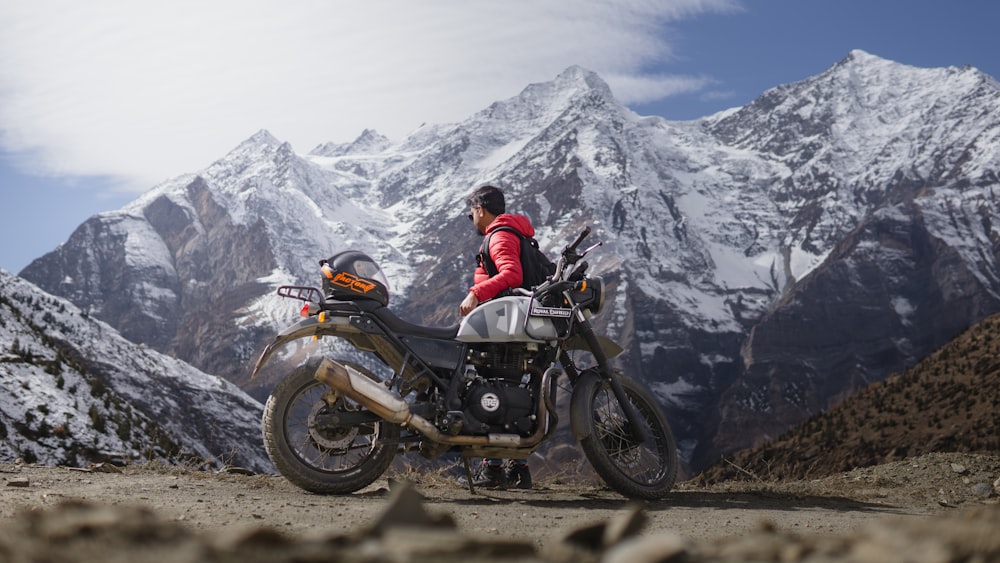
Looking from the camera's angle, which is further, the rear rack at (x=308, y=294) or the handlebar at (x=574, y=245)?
the handlebar at (x=574, y=245)

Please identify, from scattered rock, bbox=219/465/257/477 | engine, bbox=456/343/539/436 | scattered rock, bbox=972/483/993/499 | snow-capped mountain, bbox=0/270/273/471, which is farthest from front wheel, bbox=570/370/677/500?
snow-capped mountain, bbox=0/270/273/471

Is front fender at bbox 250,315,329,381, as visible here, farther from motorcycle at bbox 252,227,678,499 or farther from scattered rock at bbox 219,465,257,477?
scattered rock at bbox 219,465,257,477

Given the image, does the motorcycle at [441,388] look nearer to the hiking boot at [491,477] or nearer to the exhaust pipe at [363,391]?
the exhaust pipe at [363,391]

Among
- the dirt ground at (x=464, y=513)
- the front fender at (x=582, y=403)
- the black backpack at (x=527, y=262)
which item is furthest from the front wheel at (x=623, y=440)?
the black backpack at (x=527, y=262)

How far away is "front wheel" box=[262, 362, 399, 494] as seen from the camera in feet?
22.5

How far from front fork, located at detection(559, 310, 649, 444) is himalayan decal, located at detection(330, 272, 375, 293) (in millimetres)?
1642

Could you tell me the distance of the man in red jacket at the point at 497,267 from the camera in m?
7.62

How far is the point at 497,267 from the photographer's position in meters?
7.99

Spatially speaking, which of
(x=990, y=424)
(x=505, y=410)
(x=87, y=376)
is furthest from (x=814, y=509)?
(x=87, y=376)

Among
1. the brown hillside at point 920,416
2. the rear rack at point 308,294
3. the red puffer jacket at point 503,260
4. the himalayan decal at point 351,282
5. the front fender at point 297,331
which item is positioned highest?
the red puffer jacket at point 503,260

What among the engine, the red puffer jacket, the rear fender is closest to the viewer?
the rear fender

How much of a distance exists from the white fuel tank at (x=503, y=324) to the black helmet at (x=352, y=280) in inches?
26.1

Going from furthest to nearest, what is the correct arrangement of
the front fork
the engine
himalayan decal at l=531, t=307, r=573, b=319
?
1. the front fork
2. himalayan decal at l=531, t=307, r=573, b=319
3. the engine

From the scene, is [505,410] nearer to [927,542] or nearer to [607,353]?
[607,353]
